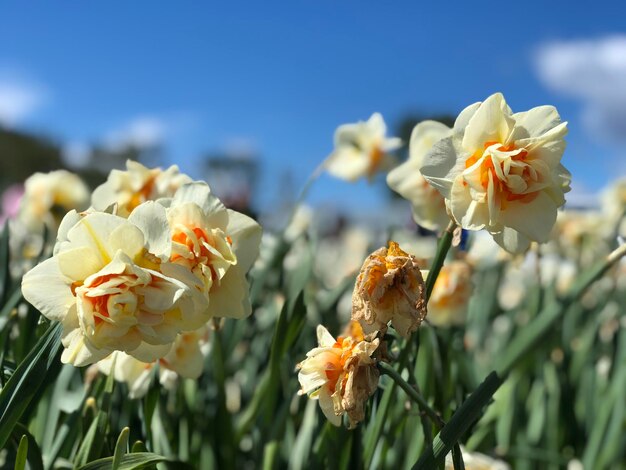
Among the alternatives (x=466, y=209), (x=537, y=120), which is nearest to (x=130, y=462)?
(x=466, y=209)

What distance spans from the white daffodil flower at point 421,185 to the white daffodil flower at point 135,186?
13.5 inches

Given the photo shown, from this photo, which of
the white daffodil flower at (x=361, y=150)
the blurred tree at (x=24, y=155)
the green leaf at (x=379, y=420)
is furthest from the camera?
the blurred tree at (x=24, y=155)

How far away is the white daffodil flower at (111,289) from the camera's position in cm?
66

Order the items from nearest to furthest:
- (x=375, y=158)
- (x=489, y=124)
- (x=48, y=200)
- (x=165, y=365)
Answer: (x=489, y=124), (x=165, y=365), (x=375, y=158), (x=48, y=200)

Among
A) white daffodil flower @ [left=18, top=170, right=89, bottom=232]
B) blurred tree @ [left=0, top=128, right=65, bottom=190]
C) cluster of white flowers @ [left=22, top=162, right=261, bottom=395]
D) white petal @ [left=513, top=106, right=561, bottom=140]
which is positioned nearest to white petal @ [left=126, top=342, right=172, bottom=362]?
cluster of white flowers @ [left=22, top=162, right=261, bottom=395]

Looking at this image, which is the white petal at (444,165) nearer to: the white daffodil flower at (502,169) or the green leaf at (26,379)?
the white daffodil flower at (502,169)

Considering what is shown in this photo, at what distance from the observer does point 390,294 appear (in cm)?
69

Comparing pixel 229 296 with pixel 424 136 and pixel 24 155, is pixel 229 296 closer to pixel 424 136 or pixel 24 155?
pixel 424 136

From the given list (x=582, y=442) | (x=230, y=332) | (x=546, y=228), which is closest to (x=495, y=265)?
(x=582, y=442)

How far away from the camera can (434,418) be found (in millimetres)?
768

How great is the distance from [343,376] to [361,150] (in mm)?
1183

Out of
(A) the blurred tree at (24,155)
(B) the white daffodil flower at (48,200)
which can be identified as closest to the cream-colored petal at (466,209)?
(B) the white daffodil flower at (48,200)

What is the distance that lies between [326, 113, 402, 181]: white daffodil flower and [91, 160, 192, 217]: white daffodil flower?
2.29ft

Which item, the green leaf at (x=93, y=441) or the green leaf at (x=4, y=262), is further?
the green leaf at (x=4, y=262)
